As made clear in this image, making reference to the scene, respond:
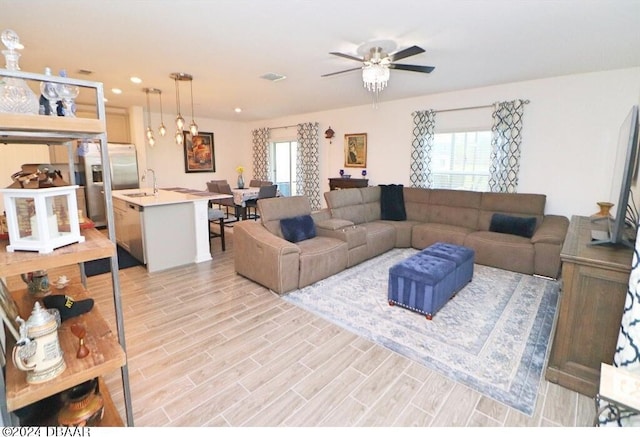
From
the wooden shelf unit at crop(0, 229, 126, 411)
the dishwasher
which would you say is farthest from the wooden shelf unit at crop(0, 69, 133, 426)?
the dishwasher

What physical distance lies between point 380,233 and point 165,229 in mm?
2999

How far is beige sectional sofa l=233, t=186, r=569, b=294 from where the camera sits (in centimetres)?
353

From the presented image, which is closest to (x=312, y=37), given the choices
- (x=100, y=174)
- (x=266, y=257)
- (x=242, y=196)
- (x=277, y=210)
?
(x=277, y=210)

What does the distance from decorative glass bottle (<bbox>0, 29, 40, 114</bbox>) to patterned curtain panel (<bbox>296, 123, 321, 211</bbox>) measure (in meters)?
6.27

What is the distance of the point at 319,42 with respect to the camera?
3062 millimetres

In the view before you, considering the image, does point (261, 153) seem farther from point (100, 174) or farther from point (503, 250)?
point (503, 250)

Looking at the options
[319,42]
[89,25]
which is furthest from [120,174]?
[319,42]

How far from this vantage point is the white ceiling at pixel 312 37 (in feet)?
7.80

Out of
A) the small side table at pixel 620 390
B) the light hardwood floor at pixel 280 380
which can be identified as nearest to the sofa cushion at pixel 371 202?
the light hardwood floor at pixel 280 380

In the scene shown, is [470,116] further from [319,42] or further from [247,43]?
[247,43]

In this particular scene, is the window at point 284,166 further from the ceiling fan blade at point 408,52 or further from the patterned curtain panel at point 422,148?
the ceiling fan blade at point 408,52

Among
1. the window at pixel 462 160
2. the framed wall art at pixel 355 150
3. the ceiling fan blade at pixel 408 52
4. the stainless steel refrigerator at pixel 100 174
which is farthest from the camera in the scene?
the framed wall art at pixel 355 150

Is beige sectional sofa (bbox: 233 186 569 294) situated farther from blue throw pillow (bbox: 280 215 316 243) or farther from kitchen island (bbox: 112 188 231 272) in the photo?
kitchen island (bbox: 112 188 231 272)

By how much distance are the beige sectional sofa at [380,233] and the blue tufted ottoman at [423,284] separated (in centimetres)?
100
